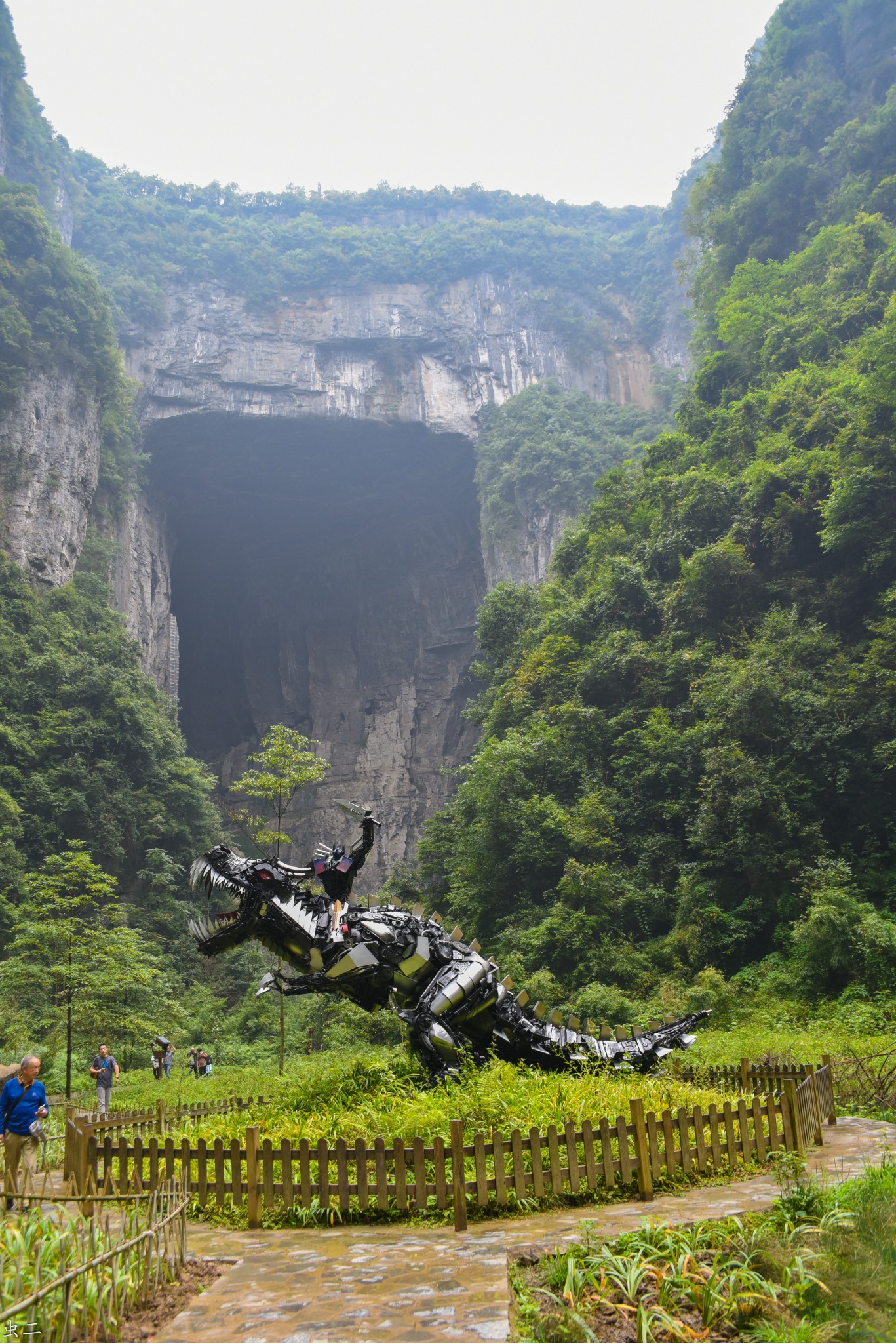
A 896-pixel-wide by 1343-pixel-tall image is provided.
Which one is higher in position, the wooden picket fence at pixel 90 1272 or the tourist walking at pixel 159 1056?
the wooden picket fence at pixel 90 1272

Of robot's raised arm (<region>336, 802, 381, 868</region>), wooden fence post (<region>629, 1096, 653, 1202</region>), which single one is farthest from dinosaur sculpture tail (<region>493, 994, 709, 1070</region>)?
wooden fence post (<region>629, 1096, 653, 1202</region>)

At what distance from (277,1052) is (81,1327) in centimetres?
1678

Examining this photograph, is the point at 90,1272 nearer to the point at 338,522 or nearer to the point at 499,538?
the point at 499,538

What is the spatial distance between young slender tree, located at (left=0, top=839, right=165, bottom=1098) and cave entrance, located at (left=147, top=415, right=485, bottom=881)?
21.8m

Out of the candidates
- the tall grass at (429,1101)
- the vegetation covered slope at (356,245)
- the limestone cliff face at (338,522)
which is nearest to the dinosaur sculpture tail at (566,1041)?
the tall grass at (429,1101)

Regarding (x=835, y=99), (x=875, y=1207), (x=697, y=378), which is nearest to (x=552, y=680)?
(x=697, y=378)

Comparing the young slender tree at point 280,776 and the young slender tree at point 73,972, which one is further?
the young slender tree at point 280,776

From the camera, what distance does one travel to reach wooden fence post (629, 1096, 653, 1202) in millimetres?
5277

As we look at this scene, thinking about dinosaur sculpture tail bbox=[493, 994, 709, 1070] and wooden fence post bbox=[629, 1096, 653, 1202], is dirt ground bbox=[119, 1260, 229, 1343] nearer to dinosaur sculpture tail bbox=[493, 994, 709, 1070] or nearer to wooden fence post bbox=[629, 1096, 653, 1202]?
wooden fence post bbox=[629, 1096, 653, 1202]

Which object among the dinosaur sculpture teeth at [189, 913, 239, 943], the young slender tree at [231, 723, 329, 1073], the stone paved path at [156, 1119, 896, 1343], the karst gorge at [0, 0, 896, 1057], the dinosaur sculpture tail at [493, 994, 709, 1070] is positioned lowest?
the stone paved path at [156, 1119, 896, 1343]

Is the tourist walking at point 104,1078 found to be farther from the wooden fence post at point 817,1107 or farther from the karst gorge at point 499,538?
the wooden fence post at point 817,1107

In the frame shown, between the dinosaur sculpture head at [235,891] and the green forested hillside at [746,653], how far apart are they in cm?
845

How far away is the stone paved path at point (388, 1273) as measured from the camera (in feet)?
11.8

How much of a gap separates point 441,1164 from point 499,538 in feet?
115
